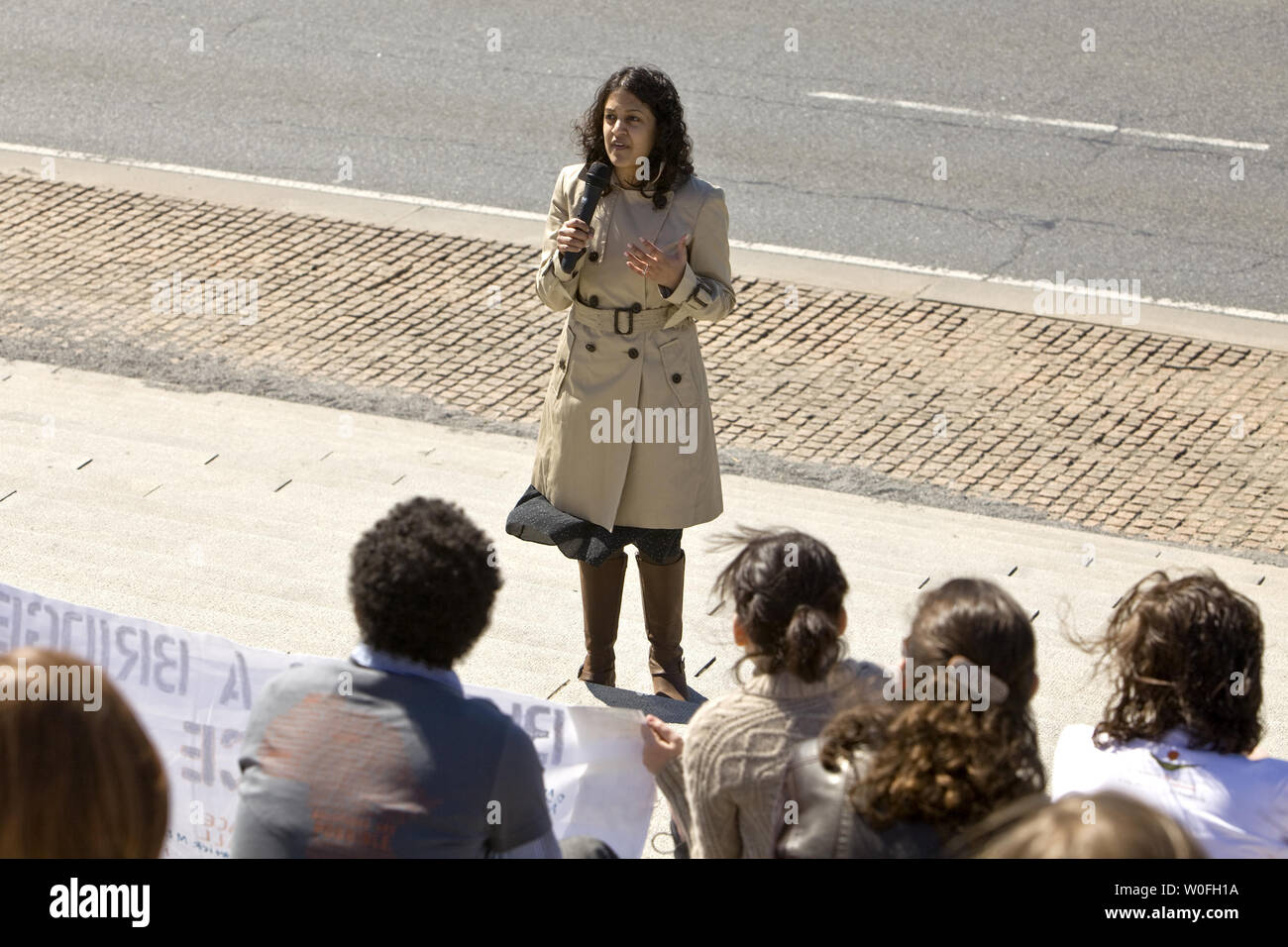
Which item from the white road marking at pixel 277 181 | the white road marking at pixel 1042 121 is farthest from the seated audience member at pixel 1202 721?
the white road marking at pixel 1042 121

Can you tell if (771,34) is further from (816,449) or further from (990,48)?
(816,449)

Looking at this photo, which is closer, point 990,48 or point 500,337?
point 500,337

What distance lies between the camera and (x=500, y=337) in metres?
9.72

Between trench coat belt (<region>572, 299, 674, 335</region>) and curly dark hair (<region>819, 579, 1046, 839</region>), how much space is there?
7.63 feet

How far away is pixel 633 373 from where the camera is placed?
541 cm

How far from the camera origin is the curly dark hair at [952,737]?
2977 millimetres

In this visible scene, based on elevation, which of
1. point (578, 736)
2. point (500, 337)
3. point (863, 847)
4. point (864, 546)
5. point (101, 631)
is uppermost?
point (500, 337)

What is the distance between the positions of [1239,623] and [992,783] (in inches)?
35.6

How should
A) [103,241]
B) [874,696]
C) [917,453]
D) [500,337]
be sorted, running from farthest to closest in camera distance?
1. [103,241]
2. [500,337]
3. [917,453]
4. [874,696]

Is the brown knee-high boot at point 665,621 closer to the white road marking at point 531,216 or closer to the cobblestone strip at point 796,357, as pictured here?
the cobblestone strip at point 796,357

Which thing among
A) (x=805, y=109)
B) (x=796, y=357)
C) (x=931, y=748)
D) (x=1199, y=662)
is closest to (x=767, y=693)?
(x=931, y=748)

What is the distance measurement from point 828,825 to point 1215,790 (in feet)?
3.20

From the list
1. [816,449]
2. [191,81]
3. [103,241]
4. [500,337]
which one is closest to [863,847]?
[816,449]

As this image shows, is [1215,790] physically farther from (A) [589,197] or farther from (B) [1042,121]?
(B) [1042,121]
